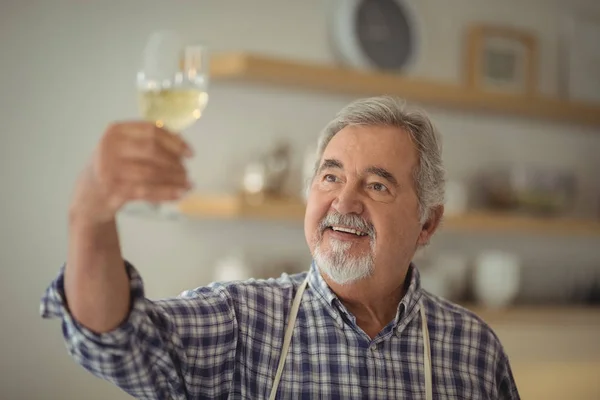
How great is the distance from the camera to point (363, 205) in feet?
5.58

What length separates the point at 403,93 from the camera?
11.6 feet

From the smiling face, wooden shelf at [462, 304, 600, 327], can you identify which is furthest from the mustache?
wooden shelf at [462, 304, 600, 327]

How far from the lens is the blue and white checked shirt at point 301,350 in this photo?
134 centimetres

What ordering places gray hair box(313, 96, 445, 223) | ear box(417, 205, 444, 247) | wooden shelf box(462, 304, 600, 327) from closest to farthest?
gray hair box(313, 96, 445, 223)
ear box(417, 205, 444, 247)
wooden shelf box(462, 304, 600, 327)

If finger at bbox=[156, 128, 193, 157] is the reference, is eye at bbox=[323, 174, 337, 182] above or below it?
below

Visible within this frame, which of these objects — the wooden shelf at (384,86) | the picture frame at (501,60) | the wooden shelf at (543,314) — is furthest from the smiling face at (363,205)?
the picture frame at (501,60)

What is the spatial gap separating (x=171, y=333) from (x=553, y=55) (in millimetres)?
3415

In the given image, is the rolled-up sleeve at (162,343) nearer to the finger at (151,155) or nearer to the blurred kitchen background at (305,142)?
the finger at (151,155)

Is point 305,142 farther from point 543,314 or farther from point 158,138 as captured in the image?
point 158,138

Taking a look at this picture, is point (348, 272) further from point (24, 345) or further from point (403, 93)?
point (403, 93)

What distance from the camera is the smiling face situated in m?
1.67

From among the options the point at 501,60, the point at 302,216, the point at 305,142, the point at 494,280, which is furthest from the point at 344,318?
the point at 501,60

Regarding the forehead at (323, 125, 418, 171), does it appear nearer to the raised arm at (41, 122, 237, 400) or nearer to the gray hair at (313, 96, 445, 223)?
the gray hair at (313, 96, 445, 223)

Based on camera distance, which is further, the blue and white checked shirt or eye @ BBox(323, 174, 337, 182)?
eye @ BBox(323, 174, 337, 182)
